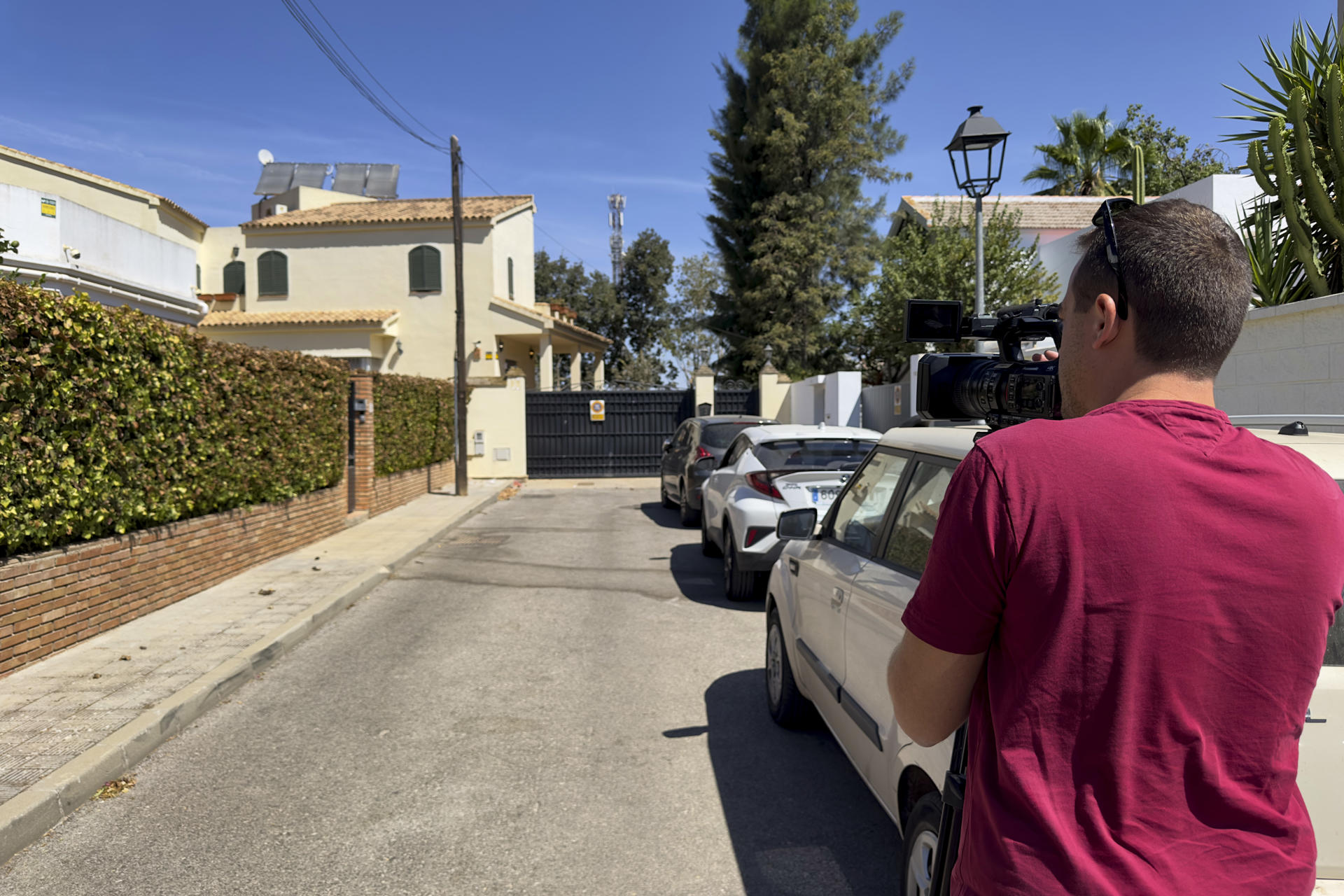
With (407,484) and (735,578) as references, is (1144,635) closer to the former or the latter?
(735,578)

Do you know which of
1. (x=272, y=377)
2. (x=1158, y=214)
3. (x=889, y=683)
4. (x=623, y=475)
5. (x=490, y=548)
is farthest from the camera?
(x=623, y=475)

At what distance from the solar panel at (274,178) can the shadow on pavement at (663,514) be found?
2866 centimetres

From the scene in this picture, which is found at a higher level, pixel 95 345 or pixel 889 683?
pixel 95 345

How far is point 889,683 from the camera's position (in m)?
1.64

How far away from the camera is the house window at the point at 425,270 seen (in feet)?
90.0

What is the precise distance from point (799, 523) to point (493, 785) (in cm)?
192

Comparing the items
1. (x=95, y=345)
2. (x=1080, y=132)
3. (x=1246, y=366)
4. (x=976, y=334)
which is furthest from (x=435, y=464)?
(x=1080, y=132)

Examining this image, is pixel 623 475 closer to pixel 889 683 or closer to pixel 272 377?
pixel 272 377

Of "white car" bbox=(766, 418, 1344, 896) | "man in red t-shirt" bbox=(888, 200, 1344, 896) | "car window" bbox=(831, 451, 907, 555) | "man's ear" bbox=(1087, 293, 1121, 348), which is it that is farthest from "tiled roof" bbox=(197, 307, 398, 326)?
"man in red t-shirt" bbox=(888, 200, 1344, 896)

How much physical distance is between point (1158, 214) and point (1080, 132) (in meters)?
34.5

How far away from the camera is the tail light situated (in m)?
8.38

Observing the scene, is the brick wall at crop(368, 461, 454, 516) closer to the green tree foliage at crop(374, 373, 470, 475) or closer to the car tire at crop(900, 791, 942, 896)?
the green tree foliage at crop(374, 373, 470, 475)

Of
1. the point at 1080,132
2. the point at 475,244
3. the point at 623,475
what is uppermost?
the point at 1080,132

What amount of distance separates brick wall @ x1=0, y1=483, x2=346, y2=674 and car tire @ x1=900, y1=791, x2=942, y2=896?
567 centimetres
